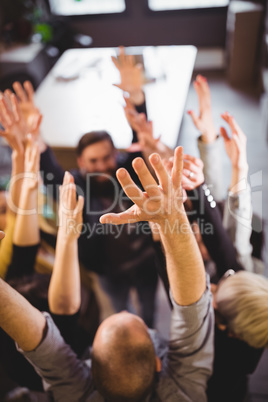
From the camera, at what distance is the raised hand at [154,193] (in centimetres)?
65

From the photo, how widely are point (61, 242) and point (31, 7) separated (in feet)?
13.2

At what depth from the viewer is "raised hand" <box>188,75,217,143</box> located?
1.01 meters

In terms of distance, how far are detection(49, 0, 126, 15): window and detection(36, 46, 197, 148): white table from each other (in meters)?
1.40

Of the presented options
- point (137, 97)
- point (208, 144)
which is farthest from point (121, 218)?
point (137, 97)

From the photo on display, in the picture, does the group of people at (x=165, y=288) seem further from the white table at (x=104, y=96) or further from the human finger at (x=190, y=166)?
the white table at (x=104, y=96)

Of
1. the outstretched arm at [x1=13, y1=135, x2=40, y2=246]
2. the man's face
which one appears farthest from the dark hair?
the outstretched arm at [x1=13, y1=135, x2=40, y2=246]

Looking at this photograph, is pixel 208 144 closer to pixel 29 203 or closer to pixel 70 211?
pixel 70 211

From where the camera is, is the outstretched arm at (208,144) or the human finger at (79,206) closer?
the human finger at (79,206)

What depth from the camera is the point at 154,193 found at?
0.67 m

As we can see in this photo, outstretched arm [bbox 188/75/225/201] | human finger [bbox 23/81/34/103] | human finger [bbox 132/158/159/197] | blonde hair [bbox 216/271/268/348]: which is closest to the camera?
human finger [bbox 132/158/159/197]

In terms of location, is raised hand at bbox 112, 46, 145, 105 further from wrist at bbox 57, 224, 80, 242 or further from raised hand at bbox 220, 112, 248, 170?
wrist at bbox 57, 224, 80, 242

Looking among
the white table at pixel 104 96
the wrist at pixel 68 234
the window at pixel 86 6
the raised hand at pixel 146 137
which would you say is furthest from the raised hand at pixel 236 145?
the window at pixel 86 6

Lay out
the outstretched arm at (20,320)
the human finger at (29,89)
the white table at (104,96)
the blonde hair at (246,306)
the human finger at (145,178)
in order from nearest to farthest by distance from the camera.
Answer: the human finger at (145,178) → the outstretched arm at (20,320) → the blonde hair at (246,306) → the human finger at (29,89) → the white table at (104,96)

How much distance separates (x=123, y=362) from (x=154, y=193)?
0.48m
